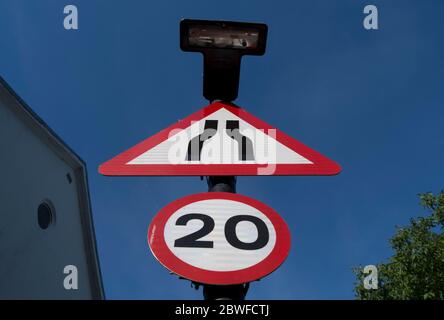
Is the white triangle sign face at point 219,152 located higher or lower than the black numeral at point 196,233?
higher

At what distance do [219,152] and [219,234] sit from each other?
0.50 m

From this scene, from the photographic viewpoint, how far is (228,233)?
199cm

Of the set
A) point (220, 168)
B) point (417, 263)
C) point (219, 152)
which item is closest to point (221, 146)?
point (219, 152)

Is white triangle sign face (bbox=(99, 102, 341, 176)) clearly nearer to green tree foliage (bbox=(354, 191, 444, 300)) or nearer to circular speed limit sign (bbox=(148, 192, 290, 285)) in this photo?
circular speed limit sign (bbox=(148, 192, 290, 285))

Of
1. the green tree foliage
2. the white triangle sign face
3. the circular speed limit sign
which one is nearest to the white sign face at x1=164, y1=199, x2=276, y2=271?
the circular speed limit sign

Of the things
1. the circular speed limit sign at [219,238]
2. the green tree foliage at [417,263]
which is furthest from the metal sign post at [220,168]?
the green tree foliage at [417,263]

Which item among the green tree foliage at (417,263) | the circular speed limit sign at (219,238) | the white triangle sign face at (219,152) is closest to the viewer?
the circular speed limit sign at (219,238)

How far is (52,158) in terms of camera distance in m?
12.9

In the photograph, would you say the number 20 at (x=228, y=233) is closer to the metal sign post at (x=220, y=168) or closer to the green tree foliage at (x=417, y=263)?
the metal sign post at (x=220, y=168)

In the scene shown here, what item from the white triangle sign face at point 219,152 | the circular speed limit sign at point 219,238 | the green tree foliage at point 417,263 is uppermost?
the white triangle sign face at point 219,152

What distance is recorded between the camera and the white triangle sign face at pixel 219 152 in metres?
2.24

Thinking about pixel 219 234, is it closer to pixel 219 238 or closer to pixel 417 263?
pixel 219 238

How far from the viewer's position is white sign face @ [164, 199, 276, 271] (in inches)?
74.4
